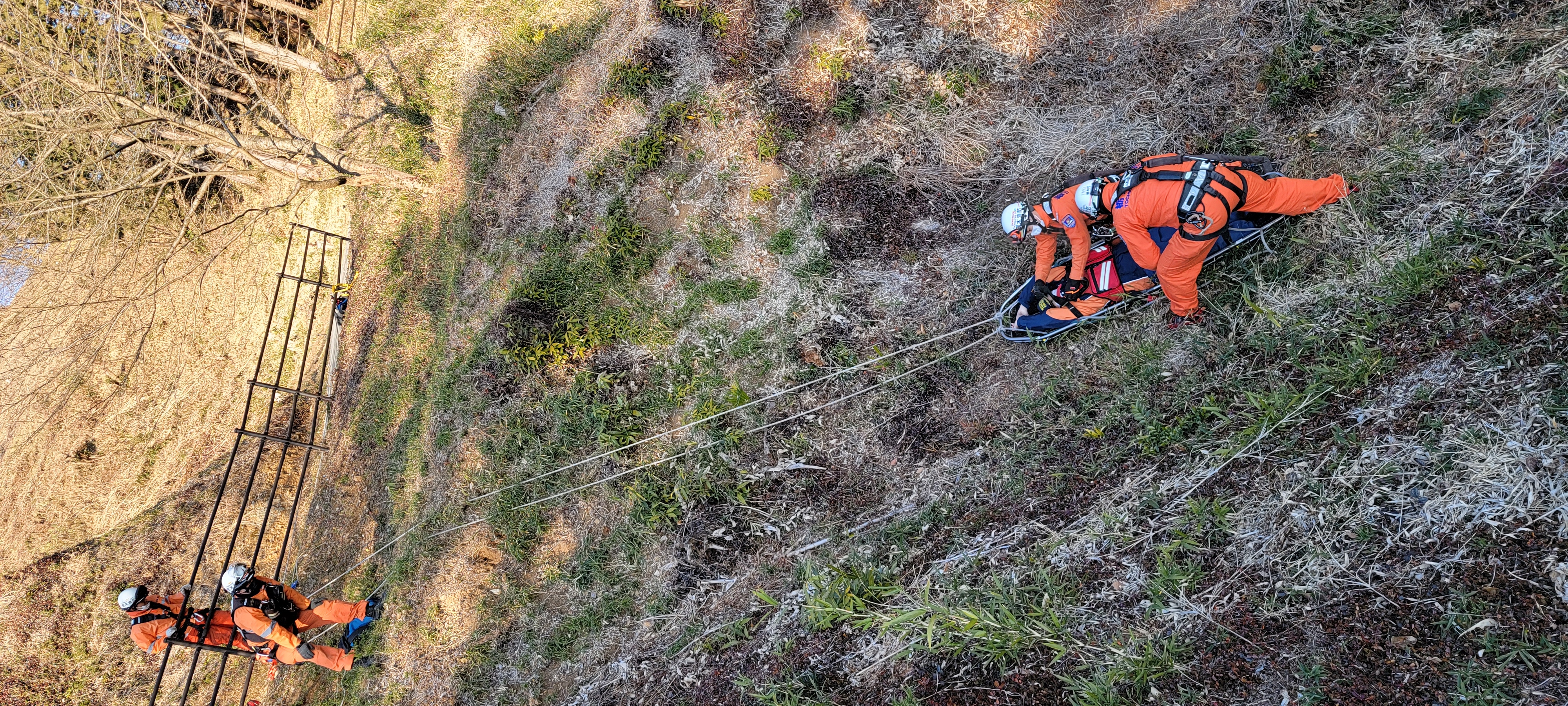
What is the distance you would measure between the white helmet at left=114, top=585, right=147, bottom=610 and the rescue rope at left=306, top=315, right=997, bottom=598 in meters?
2.47

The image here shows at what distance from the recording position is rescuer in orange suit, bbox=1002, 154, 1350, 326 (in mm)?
5578

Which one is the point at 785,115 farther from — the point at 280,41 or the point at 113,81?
the point at 280,41

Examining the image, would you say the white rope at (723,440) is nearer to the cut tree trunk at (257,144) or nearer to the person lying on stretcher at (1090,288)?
the person lying on stretcher at (1090,288)

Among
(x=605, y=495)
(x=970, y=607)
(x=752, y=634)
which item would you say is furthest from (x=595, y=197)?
(x=970, y=607)

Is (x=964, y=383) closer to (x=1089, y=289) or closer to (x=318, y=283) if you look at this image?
(x=1089, y=289)

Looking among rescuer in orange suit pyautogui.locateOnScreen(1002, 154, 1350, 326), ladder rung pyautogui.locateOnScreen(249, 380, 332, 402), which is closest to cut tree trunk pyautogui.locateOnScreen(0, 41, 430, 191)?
ladder rung pyautogui.locateOnScreen(249, 380, 332, 402)

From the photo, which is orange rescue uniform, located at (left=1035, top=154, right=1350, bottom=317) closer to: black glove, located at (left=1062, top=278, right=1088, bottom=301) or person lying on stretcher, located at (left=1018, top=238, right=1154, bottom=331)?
person lying on stretcher, located at (left=1018, top=238, right=1154, bottom=331)

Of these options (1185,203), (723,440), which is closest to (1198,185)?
(1185,203)

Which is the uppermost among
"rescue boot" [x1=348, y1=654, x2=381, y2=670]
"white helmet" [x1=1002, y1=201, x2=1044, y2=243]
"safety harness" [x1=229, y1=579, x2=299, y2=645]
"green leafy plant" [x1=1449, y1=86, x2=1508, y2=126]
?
"green leafy plant" [x1=1449, y1=86, x2=1508, y2=126]

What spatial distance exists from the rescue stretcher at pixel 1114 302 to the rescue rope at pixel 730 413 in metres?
0.16

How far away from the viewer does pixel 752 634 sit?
655 centimetres

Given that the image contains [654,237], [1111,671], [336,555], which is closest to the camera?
[1111,671]

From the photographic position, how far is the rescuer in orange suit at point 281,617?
7.86 metres

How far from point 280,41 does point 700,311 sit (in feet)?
33.3
